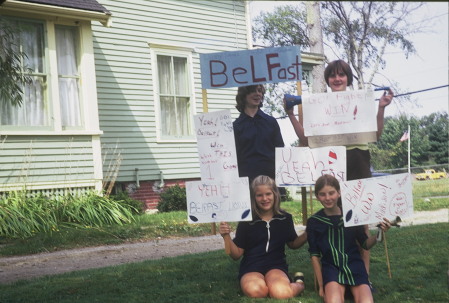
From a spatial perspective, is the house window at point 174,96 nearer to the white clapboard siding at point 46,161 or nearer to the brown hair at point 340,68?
the white clapboard siding at point 46,161

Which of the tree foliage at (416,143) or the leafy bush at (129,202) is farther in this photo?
the tree foliage at (416,143)

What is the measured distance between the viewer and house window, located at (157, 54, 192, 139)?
13789 millimetres

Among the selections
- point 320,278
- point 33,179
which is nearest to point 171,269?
point 320,278

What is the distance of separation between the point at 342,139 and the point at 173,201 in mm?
7979

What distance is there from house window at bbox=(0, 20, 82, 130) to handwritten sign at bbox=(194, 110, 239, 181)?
6.57 m

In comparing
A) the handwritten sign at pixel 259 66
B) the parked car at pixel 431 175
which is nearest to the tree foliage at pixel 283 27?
the parked car at pixel 431 175

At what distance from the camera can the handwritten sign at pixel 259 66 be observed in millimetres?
5207

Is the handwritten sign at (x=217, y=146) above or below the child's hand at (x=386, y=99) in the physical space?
below

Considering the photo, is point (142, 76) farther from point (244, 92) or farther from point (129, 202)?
point (244, 92)

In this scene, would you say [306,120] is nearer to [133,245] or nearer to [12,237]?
[133,245]

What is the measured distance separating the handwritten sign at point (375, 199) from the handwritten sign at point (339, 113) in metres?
0.46

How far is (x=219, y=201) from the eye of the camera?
4.95 meters

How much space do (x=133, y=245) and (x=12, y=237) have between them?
1772 millimetres

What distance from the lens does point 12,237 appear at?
8953mm
